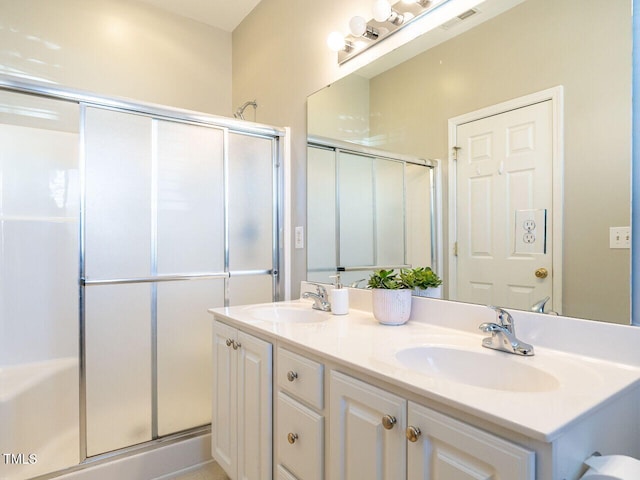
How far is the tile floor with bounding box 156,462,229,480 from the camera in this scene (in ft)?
6.42

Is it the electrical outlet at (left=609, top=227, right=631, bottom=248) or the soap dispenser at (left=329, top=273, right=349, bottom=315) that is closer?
the electrical outlet at (left=609, top=227, right=631, bottom=248)

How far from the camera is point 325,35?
2033mm

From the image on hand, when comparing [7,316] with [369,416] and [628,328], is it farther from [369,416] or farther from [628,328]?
[628,328]

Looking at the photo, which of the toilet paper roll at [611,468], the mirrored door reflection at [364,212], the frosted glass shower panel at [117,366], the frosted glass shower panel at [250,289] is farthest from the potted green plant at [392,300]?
the frosted glass shower panel at [117,366]

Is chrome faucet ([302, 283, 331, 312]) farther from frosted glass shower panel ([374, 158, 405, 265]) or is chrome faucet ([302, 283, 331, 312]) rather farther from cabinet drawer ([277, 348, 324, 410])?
cabinet drawer ([277, 348, 324, 410])

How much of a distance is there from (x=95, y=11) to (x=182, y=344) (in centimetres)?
222

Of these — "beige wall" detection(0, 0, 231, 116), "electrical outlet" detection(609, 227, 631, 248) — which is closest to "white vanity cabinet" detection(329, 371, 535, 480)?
"electrical outlet" detection(609, 227, 631, 248)

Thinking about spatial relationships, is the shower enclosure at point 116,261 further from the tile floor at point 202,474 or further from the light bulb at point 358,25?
the light bulb at point 358,25

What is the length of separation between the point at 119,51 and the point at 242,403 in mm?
2436

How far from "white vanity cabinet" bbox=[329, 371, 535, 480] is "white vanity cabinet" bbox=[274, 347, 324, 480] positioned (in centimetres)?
7

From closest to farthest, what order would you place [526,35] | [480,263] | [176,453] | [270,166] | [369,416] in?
[369,416] → [526,35] → [480,263] → [176,453] → [270,166]

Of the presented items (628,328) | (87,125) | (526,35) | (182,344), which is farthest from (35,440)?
(526,35)

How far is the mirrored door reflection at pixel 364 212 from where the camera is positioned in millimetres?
1537

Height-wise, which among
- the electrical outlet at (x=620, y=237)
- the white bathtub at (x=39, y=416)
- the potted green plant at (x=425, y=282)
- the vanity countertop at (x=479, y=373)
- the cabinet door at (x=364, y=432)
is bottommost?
the white bathtub at (x=39, y=416)
